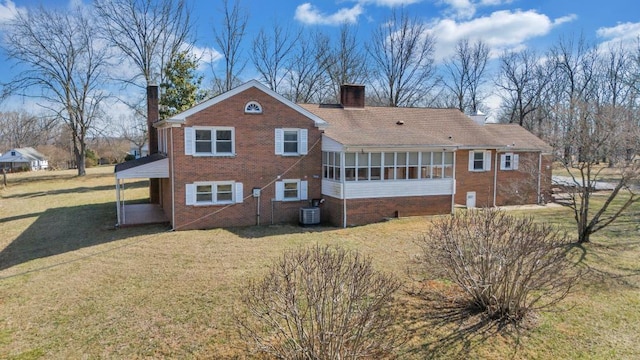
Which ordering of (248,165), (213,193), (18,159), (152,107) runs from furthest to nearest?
(18,159), (152,107), (248,165), (213,193)

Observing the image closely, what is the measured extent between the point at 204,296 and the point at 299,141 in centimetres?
1011

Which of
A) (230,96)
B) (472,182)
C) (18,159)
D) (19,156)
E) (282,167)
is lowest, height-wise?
(472,182)

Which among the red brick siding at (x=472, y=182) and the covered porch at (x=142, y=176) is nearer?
the covered porch at (x=142, y=176)

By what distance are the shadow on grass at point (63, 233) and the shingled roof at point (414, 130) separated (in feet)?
32.1

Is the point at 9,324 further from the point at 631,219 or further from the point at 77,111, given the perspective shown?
the point at 77,111

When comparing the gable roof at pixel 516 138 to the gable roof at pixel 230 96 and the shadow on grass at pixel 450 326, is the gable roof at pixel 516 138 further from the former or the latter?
the shadow on grass at pixel 450 326

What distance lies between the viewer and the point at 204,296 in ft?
29.7

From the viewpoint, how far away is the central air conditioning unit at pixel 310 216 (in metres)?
17.1

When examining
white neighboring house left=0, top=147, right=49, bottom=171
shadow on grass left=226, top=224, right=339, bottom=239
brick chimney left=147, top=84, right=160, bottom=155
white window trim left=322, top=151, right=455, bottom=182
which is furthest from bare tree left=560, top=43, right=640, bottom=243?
white neighboring house left=0, top=147, right=49, bottom=171

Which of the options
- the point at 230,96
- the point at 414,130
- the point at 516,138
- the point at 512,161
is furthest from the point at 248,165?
the point at 516,138

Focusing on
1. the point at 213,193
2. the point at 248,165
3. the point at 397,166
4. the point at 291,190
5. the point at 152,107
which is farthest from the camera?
the point at 152,107

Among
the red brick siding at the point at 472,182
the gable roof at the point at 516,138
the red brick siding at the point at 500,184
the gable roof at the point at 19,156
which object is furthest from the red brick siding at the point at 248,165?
the gable roof at the point at 19,156

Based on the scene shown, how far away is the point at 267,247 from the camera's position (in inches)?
527

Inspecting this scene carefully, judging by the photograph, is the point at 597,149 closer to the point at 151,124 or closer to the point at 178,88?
the point at 151,124
